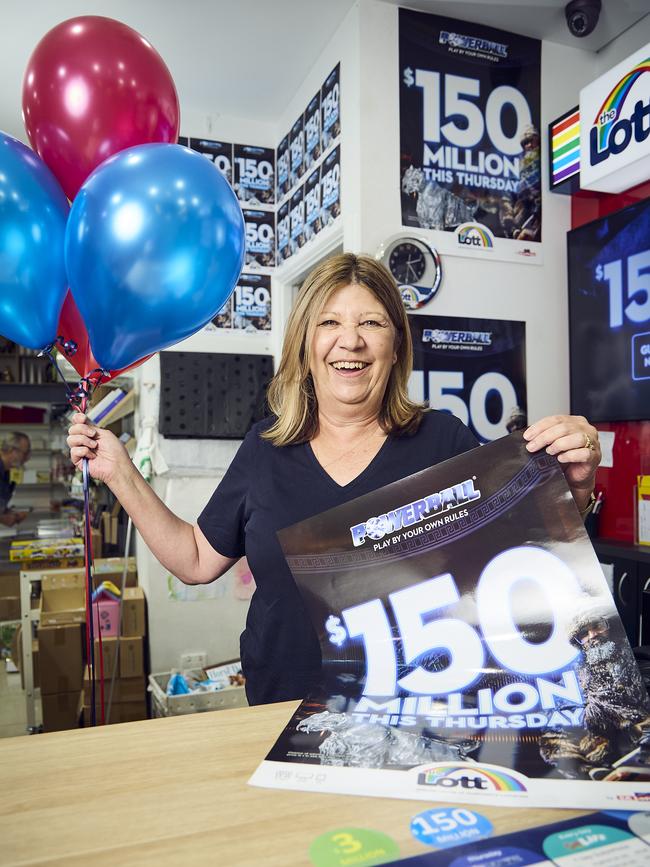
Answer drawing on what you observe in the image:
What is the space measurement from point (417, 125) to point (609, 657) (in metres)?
2.44

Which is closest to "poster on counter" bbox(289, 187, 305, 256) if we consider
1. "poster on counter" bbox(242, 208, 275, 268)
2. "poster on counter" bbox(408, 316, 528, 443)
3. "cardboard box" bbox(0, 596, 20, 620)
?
"poster on counter" bbox(242, 208, 275, 268)

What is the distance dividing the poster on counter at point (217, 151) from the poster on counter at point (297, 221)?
41 centimetres

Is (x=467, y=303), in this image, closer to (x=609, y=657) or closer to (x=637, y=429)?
(x=637, y=429)

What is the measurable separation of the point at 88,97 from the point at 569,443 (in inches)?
41.6

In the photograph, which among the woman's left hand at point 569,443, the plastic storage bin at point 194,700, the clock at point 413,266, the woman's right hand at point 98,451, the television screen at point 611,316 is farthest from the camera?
the plastic storage bin at point 194,700

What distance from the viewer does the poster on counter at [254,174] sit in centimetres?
362

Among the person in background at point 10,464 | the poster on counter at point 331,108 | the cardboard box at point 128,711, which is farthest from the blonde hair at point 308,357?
the person in background at point 10,464

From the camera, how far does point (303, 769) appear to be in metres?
0.62

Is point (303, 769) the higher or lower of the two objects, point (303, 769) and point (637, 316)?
the lower

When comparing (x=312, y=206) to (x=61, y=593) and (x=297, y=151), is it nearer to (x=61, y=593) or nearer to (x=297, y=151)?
(x=297, y=151)

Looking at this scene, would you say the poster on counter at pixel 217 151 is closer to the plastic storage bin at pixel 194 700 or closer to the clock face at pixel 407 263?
the clock face at pixel 407 263

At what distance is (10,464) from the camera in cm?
668

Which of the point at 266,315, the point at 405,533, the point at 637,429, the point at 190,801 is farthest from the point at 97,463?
the point at 266,315

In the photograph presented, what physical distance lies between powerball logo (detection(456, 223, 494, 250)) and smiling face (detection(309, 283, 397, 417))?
1.51 m
